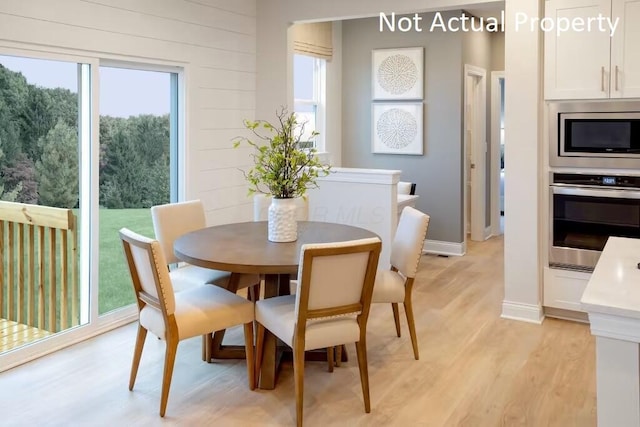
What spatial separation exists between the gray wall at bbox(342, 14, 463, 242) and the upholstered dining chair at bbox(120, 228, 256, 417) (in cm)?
391

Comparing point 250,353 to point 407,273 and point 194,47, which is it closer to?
point 407,273

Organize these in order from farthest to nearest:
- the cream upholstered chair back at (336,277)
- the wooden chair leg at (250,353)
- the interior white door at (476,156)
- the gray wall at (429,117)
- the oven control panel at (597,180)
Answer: the interior white door at (476,156)
the gray wall at (429,117)
the oven control panel at (597,180)
the wooden chair leg at (250,353)
the cream upholstered chair back at (336,277)

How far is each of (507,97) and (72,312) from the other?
340 centimetres

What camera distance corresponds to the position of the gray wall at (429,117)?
634 centimetres

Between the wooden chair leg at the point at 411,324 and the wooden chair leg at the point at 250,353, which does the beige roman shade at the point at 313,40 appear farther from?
the wooden chair leg at the point at 250,353

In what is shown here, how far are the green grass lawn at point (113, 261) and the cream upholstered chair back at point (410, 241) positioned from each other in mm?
2030

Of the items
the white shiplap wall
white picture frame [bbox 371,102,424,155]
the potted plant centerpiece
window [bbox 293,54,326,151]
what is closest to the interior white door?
white picture frame [bbox 371,102,424,155]

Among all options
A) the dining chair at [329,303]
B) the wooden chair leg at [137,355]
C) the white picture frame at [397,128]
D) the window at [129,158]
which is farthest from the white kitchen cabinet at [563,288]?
the window at [129,158]

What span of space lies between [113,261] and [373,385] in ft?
7.07

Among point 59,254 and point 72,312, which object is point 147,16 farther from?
point 72,312

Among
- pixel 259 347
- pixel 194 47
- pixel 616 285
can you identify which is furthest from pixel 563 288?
pixel 194 47

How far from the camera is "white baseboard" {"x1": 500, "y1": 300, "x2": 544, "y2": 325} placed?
4191mm

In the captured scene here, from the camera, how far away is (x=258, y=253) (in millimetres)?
3053

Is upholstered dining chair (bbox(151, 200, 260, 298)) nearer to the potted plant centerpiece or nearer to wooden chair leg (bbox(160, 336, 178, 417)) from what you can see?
the potted plant centerpiece
